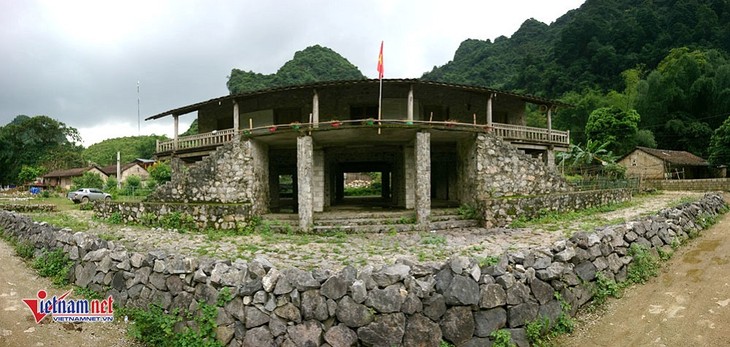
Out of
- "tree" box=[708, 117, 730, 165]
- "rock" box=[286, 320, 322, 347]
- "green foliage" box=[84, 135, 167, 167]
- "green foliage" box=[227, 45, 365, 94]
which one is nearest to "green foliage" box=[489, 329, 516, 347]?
"rock" box=[286, 320, 322, 347]

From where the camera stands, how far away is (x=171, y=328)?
546 centimetres

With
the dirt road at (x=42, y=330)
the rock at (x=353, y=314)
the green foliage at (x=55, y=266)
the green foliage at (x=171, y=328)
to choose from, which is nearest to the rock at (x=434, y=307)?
the rock at (x=353, y=314)

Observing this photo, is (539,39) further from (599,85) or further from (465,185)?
(465,185)

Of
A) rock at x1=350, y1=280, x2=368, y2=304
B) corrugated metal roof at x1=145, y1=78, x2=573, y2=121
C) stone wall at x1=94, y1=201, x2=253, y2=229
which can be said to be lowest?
rock at x1=350, y1=280, x2=368, y2=304

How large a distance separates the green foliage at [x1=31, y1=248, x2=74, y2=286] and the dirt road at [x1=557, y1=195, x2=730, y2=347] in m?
9.41

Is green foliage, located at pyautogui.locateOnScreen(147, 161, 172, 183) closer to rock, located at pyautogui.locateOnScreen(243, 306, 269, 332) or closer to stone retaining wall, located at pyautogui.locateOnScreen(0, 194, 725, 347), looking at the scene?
stone retaining wall, located at pyautogui.locateOnScreen(0, 194, 725, 347)

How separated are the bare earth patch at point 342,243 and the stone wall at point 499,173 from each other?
218 centimetres

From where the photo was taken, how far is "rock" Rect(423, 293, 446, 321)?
5.07 metres

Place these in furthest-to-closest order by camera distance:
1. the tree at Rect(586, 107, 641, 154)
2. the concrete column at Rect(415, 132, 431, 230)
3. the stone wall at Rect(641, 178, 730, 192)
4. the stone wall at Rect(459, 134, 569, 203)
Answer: the tree at Rect(586, 107, 641, 154) → the stone wall at Rect(641, 178, 730, 192) → the stone wall at Rect(459, 134, 569, 203) → the concrete column at Rect(415, 132, 431, 230)

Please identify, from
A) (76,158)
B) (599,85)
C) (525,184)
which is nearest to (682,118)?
(599,85)

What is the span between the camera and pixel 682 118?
38594 millimetres

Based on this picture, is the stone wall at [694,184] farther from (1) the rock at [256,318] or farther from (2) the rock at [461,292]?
(1) the rock at [256,318]

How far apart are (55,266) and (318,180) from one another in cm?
940

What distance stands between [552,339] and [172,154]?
19.2 meters
